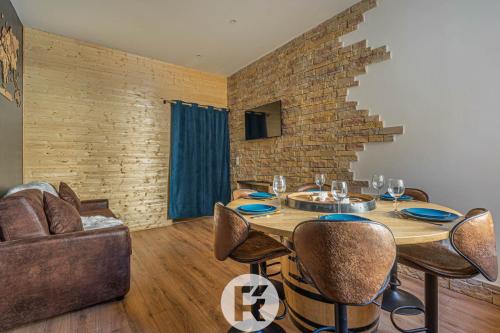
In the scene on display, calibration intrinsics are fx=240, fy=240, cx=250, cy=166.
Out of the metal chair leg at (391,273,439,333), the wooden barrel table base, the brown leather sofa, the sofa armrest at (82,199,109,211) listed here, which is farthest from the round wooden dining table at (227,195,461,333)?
the sofa armrest at (82,199,109,211)

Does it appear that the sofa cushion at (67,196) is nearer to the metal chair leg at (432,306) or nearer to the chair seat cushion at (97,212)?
the chair seat cushion at (97,212)

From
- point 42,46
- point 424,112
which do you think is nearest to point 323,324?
point 424,112

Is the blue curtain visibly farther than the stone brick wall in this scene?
Yes

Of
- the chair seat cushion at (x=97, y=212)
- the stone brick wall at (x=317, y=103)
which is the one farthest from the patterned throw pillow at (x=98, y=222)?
the stone brick wall at (x=317, y=103)

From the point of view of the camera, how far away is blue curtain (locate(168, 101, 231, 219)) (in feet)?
14.4

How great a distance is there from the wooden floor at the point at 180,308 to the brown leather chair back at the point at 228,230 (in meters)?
0.71

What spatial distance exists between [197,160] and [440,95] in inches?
147

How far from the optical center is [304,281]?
144cm

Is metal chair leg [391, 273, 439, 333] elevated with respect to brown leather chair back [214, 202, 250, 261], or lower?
lower

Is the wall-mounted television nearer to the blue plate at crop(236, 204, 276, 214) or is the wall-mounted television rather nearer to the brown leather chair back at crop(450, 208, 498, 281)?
the blue plate at crop(236, 204, 276, 214)

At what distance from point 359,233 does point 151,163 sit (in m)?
3.92

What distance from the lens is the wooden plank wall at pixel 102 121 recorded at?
127 inches

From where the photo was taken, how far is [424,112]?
2.30m

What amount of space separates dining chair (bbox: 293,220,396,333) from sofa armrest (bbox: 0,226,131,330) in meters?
1.75
